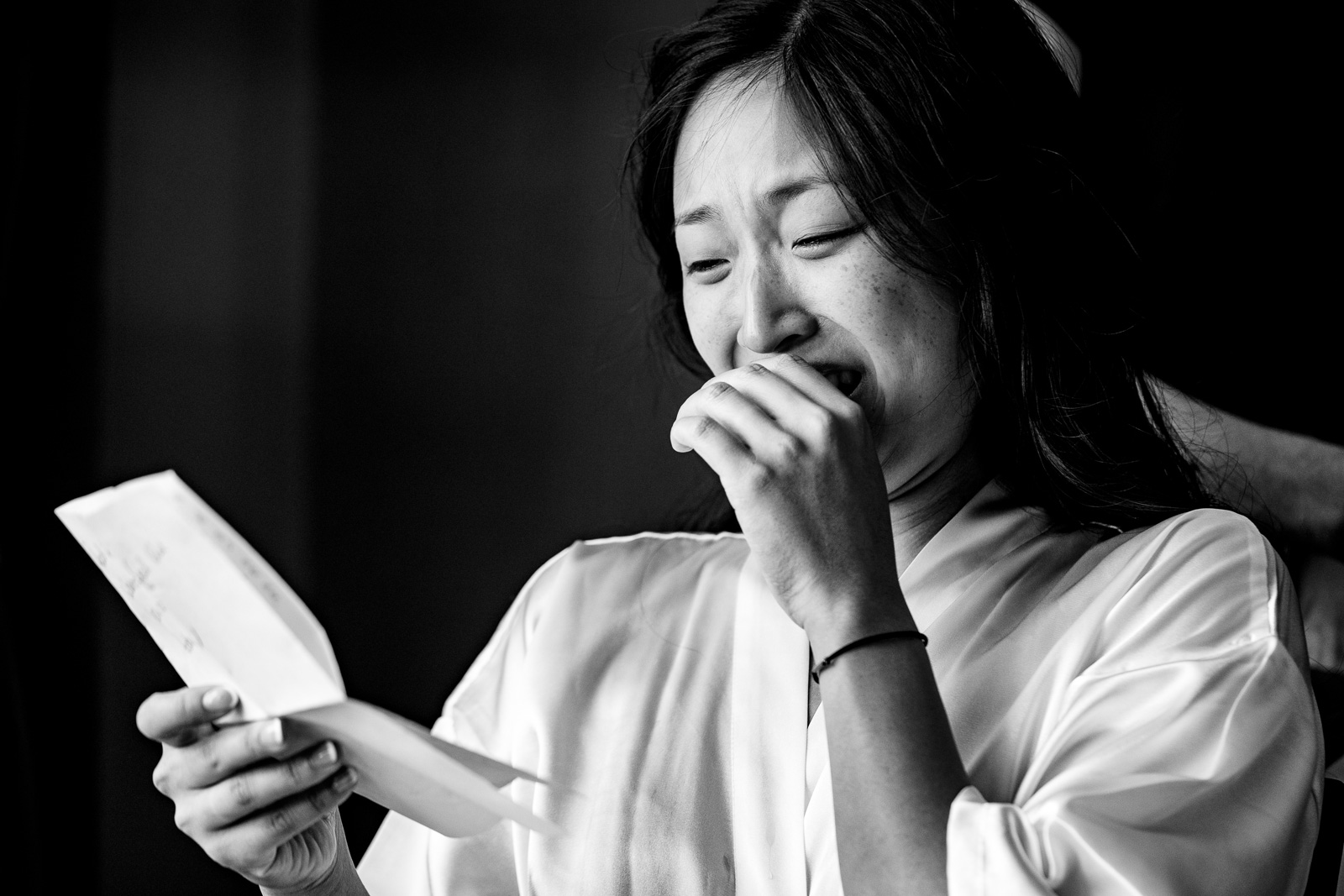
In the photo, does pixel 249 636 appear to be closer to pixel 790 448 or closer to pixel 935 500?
pixel 790 448

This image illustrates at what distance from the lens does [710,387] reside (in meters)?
0.91

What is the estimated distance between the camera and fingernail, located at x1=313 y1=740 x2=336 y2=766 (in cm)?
77

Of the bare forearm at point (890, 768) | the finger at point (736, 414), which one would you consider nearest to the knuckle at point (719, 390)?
the finger at point (736, 414)

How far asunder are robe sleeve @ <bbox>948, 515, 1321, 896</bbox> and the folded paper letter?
0.27 metres

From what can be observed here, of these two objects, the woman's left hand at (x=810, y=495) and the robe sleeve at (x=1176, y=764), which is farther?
the woman's left hand at (x=810, y=495)

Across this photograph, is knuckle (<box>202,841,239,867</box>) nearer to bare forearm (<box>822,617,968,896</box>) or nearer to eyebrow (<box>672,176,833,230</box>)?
bare forearm (<box>822,617,968,896</box>)

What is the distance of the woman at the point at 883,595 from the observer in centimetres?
77

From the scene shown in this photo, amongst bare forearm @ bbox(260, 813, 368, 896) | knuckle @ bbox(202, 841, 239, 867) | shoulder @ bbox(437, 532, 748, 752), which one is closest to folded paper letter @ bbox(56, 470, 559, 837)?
knuckle @ bbox(202, 841, 239, 867)

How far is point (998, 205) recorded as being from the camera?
1047mm

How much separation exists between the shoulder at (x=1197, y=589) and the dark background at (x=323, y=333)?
3.65ft

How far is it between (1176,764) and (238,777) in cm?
59

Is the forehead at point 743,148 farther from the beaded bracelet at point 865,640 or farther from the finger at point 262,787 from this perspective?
the finger at point 262,787

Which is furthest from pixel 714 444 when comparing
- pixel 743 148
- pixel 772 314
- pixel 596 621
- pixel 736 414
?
pixel 596 621

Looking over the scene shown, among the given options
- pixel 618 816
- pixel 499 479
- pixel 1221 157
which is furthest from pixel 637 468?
pixel 618 816
